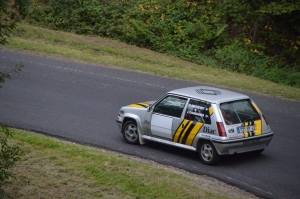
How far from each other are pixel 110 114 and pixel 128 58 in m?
8.19

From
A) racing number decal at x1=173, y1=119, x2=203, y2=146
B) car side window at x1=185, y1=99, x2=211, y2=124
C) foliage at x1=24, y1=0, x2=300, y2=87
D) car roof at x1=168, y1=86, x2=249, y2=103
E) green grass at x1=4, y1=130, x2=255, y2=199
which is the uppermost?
foliage at x1=24, y1=0, x2=300, y2=87

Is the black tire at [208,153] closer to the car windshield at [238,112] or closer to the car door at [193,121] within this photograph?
the car door at [193,121]

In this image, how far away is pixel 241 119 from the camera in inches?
443

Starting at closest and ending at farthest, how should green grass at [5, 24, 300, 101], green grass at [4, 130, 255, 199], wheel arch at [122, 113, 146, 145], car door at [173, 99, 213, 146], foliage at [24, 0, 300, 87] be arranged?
green grass at [4, 130, 255, 199]
car door at [173, 99, 213, 146]
wheel arch at [122, 113, 146, 145]
green grass at [5, 24, 300, 101]
foliage at [24, 0, 300, 87]

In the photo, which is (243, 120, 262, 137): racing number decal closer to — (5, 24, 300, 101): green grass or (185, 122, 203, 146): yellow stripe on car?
(185, 122, 203, 146): yellow stripe on car

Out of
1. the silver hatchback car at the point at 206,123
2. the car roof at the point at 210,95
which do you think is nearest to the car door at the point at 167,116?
the silver hatchback car at the point at 206,123

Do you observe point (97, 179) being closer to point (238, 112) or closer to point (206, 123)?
point (206, 123)

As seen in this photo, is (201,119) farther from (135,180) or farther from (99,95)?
(99,95)

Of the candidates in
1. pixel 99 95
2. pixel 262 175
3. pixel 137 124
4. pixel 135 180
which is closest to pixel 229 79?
pixel 99 95

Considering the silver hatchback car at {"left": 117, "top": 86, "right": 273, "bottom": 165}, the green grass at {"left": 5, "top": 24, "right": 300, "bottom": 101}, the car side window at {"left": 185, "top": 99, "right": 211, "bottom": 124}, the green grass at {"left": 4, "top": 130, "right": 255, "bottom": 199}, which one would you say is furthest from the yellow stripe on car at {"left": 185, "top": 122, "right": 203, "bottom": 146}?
the green grass at {"left": 5, "top": 24, "right": 300, "bottom": 101}

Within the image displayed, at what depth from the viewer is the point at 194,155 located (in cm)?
1205

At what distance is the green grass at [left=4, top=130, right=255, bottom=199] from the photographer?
9.23 metres

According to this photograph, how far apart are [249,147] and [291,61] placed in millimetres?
14905

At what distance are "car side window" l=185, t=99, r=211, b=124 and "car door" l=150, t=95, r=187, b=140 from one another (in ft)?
0.58
